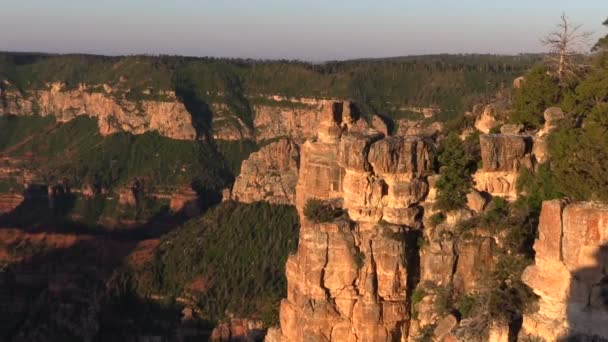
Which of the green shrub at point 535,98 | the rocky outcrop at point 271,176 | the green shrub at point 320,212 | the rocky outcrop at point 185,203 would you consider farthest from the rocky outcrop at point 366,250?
the rocky outcrop at point 185,203

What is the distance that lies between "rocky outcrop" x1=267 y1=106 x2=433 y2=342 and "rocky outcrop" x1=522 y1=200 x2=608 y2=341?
7777mm

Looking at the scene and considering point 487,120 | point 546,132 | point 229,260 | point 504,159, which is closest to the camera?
point 504,159

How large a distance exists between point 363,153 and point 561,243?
10.6m

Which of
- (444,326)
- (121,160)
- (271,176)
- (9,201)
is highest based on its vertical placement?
(444,326)

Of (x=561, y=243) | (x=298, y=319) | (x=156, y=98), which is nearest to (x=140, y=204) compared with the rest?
(x=156, y=98)

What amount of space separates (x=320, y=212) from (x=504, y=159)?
25.9 ft

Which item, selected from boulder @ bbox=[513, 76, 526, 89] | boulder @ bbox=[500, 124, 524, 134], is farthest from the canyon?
boulder @ bbox=[513, 76, 526, 89]

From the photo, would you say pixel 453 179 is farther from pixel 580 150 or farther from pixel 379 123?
pixel 379 123

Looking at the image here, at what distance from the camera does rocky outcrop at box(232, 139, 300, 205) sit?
344 feet

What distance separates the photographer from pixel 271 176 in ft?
352

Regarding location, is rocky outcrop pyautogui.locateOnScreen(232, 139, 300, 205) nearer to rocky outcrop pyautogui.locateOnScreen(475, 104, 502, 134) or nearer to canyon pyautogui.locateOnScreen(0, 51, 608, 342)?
canyon pyautogui.locateOnScreen(0, 51, 608, 342)

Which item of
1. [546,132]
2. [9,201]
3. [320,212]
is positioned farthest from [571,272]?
[9,201]

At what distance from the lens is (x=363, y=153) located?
36.0m

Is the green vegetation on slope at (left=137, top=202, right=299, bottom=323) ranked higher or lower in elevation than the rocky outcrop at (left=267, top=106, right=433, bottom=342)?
lower
